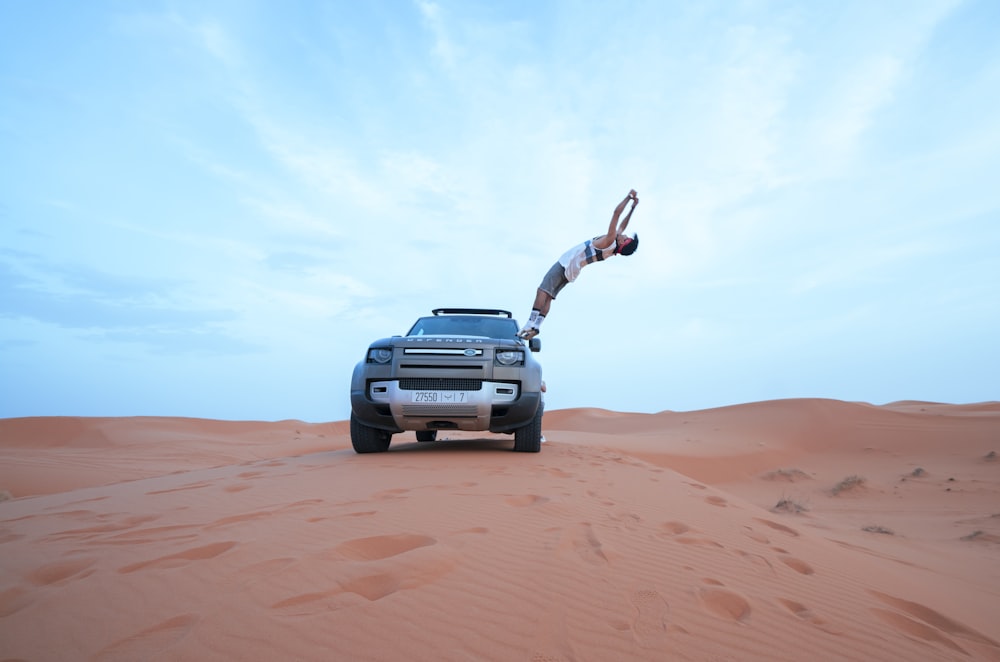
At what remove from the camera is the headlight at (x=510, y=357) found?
5.66 metres

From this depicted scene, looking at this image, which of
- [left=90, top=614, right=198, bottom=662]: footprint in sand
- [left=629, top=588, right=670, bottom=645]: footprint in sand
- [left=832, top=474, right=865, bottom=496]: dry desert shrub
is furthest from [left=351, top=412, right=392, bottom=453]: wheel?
[left=832, top=474, right=865, bottom=496]: dry desert shrub

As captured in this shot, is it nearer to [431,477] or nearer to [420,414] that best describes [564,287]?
[420,414]

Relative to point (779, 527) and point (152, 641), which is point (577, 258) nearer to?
point (779, 527)

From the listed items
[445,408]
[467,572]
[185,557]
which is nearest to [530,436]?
[445,408]

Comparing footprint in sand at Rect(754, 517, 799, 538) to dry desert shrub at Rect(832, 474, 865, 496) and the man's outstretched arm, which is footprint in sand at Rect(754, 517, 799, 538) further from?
dry desert shrub at Rect(832, 474, 865, 496)

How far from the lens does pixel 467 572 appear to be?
2.26 meters

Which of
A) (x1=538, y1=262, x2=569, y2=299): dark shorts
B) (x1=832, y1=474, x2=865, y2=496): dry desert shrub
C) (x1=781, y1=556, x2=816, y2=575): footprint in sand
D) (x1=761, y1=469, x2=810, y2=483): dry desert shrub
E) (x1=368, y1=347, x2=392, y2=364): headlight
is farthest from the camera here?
(x1=761, y1=469, x2=810, y2=483): dry desert shrub

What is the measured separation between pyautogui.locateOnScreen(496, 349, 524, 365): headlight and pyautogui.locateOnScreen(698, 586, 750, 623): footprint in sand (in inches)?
140

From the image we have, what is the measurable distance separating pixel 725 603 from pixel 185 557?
2419mm

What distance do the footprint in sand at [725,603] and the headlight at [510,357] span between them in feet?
11.7

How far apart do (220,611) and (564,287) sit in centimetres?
595

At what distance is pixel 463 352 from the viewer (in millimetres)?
5609

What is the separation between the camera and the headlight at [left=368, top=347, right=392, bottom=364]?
564cm

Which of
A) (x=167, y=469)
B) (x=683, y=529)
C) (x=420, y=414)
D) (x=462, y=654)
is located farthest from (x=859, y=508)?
(x=167, y=469)
